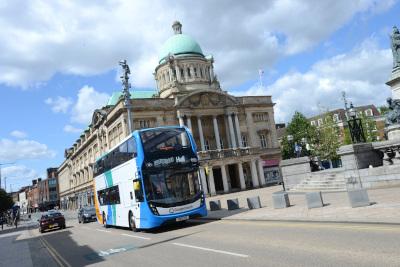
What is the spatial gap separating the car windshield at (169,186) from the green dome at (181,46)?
194ft

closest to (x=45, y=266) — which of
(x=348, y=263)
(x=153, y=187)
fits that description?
(x=153, y=187)

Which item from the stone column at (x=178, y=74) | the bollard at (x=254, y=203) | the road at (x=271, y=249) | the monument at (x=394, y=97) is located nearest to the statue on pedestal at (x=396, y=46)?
the monument at (x=394, y=97)

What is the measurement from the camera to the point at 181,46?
76.2m

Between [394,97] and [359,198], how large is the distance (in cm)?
1285

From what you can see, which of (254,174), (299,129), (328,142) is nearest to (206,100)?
(254,174)

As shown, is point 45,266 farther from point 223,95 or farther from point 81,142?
point 81,142

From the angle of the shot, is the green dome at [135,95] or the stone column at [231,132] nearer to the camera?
the stone column at [231,132]

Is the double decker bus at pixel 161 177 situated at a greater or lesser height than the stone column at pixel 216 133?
lesser

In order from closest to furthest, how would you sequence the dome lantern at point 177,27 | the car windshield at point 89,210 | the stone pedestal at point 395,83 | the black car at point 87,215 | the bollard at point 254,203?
the bollard at point 254,203 → the stone pedestal at point 395,83 → the black car at point 87,215 → the car windshield at point 89,210 → the dome lantern at point 177,27

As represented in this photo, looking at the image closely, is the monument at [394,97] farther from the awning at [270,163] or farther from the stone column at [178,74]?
the stone column at [178,74]

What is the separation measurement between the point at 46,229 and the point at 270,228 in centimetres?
2601

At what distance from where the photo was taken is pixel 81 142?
4188 inches

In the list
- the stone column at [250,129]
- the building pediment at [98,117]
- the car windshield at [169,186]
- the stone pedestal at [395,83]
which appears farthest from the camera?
the building pediment at [98,117]

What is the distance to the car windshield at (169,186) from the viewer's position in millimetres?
18203
